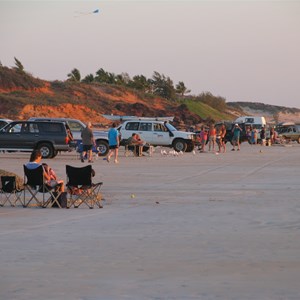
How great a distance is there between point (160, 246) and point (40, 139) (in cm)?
2678

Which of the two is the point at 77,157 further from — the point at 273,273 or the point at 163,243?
the point at 273,273

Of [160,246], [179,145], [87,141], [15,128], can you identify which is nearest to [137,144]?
[15,128]

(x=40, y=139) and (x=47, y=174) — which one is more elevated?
(x=40, y=139)

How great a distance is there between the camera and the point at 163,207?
60.0 feet

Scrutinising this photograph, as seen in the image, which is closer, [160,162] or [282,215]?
[282,215]

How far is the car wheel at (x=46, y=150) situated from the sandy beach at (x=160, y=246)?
51.0 feet

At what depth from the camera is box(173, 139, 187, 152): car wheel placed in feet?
156

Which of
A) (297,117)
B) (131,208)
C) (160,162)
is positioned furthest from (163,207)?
(297,117)

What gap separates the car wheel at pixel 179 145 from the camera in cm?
4747

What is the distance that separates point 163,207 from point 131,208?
63cm

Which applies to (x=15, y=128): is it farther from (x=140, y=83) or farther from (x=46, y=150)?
(x=140, y=83)

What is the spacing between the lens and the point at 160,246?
12.7 metres

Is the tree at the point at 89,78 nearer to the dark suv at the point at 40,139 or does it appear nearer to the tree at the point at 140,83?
the tree at the point at 140,83

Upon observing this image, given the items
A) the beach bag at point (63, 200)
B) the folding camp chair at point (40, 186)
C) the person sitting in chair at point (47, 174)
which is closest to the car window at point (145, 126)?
the person sitting in chair at point (47, 174)
